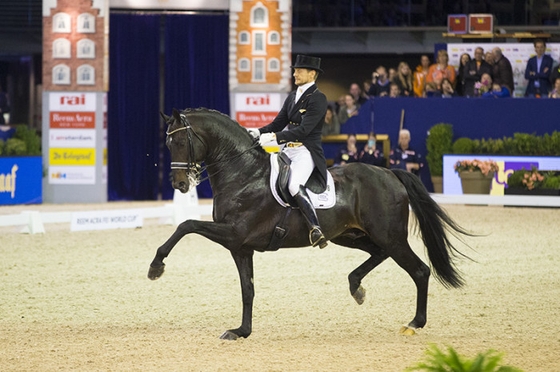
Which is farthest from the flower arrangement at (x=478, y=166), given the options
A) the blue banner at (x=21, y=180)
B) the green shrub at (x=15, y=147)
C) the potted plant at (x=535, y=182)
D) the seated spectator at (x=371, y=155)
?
the green shrub at (x=15, y=147)

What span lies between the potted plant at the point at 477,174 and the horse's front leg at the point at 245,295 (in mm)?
10912

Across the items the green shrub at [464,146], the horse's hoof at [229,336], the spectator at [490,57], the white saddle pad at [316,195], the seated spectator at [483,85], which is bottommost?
the horse's hoof at [229,336]

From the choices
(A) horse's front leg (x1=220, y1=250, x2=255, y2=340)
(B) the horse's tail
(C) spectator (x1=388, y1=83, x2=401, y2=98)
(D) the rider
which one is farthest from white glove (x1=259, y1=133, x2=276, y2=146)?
(C) spectator (x1=388, y1=83, x2=401, y2=98)

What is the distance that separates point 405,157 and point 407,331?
10.4 meters

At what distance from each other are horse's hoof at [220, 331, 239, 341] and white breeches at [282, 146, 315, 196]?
108 cm

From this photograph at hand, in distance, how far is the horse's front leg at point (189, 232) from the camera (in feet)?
20.2

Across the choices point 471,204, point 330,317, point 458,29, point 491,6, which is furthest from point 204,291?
point 491,6

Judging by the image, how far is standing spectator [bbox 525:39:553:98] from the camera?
17.4m

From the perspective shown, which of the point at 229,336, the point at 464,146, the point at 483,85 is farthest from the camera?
the point at 483,85

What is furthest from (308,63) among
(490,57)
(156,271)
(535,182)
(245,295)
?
(490,57)

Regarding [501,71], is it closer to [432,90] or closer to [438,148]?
[432,90]

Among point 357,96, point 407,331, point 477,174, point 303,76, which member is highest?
point 357,96

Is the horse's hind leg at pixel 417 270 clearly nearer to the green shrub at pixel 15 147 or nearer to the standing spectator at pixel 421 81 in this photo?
the green shrub at pixel 15 147

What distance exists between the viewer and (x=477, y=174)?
16766 millimetres
